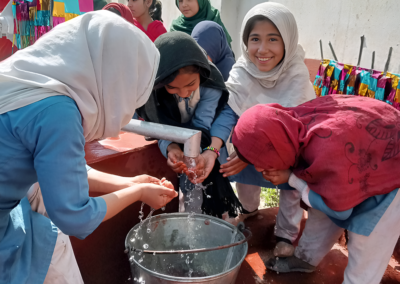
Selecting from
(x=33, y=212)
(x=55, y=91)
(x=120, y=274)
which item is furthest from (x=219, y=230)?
(x=55, y=91)

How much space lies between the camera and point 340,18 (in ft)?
9.36

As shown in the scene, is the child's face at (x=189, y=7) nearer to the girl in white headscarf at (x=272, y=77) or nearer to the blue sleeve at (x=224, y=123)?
the girl in white headscarf at (x=272, y=77)

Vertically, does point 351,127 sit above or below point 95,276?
above

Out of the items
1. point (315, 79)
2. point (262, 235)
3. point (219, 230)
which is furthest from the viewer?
point (315, 79)

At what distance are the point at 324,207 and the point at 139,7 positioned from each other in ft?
9.23

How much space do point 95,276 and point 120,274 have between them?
20 cm

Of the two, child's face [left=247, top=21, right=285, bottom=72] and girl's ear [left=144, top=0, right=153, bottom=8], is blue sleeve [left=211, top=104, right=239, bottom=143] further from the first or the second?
girl's ear [left=144, top=0, right=153, bottom=8]

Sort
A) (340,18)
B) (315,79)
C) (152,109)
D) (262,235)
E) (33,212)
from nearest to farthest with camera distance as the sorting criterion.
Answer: (33,212), (152,109), (262,235), (340,18), (315,79)

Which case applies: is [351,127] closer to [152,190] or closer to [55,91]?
[152,190]

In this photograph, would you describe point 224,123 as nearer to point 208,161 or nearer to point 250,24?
point 208,161

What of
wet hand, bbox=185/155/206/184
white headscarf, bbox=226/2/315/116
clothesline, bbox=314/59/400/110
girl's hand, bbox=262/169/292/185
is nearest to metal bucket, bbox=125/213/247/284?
wet hand, bbox=185/155/206/184

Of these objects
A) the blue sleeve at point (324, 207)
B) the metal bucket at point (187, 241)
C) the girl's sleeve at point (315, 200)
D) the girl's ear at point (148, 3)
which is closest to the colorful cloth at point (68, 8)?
the girl's ear at point (148, 3)

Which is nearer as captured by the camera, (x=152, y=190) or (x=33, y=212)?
(x=33, y=212)

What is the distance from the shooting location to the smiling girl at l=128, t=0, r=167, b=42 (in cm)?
313
